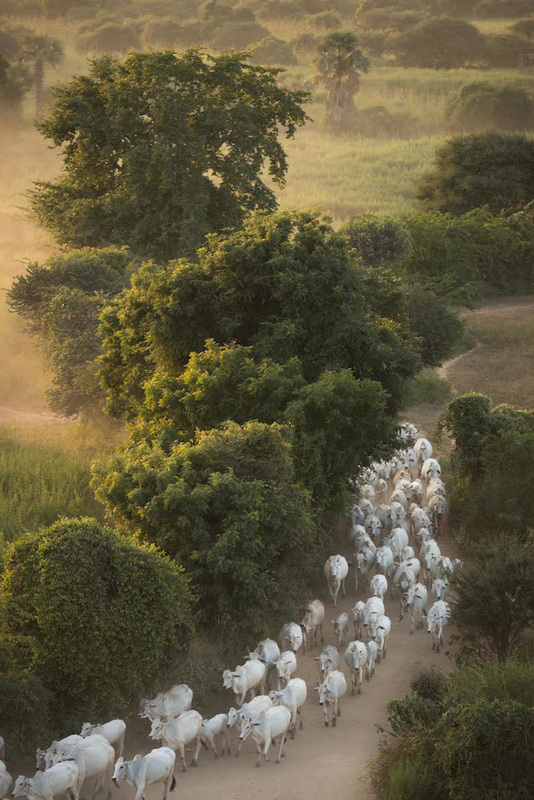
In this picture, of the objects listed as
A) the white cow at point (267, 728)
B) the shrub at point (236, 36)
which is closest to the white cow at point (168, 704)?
the white cow at point (267, 728)

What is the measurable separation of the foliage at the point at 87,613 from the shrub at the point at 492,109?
62.4 m

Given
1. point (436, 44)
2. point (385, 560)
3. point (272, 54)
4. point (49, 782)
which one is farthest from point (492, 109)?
point (49, 782)

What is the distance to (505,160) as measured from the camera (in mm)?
48125

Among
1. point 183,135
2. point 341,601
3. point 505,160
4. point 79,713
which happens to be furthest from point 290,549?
point 505,160

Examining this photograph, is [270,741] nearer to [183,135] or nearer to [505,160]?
[183,135]

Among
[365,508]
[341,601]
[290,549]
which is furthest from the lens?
[365,508]

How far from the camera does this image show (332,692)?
14.0m

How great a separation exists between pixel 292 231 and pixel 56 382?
7.71m

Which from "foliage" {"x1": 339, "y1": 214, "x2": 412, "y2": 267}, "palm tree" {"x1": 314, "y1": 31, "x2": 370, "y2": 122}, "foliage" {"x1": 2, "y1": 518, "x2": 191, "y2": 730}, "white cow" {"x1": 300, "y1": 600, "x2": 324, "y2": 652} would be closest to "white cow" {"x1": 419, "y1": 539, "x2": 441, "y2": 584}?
"white cow" {"x1": 300, "y1": 600, "x2": 324, "y2": 652}

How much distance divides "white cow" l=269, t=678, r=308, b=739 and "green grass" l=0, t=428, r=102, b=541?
5.37m

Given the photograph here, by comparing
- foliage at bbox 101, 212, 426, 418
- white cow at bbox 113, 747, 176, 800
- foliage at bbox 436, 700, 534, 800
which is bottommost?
white cow at bbox 113, 747, 176, 800

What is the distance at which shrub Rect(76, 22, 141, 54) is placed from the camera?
85625 millimetres

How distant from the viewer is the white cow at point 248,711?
1274 centimetres

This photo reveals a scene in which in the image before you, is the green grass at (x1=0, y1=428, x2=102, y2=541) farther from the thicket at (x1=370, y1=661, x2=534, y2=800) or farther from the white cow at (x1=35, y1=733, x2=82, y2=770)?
the thicket at (x1=370, y1=661, x2=534, y2=800)
